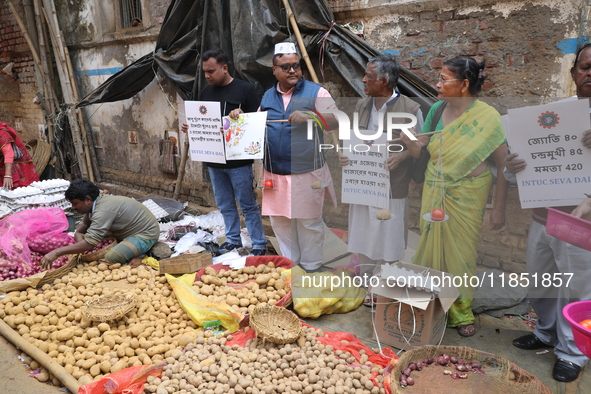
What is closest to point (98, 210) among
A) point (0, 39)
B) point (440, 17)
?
point (440, 17)

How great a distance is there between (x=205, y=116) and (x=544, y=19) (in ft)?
9.49

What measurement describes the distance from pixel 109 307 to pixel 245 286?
1075mm

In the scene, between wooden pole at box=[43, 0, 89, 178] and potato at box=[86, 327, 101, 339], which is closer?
potato at box=[86, 327, 101, 339]

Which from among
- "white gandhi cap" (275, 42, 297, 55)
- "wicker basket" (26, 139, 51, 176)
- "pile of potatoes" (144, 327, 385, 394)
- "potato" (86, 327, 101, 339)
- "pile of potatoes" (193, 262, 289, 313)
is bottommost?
"pile of potatoes" (144, 327, 385, 394)

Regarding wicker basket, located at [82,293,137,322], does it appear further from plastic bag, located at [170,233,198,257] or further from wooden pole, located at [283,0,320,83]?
wooden pole, located at [283,0,320,83]

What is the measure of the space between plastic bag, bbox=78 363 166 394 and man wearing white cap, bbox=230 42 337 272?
1.62 metres

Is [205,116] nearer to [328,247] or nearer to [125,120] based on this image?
[328,247]

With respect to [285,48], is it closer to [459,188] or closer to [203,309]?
[459,188]

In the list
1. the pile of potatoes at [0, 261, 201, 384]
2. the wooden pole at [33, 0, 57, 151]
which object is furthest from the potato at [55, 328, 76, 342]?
the wooden pole at [33, 0, 57, 151]

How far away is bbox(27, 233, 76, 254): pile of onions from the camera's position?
4508 mm

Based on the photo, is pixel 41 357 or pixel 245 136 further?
pixel 245 136

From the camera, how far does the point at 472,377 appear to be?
2611 millimetres

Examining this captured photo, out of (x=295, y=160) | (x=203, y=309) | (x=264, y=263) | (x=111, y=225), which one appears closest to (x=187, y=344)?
(x=203, y=309)

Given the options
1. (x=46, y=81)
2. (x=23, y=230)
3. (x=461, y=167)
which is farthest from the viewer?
(x=46, y=81)
